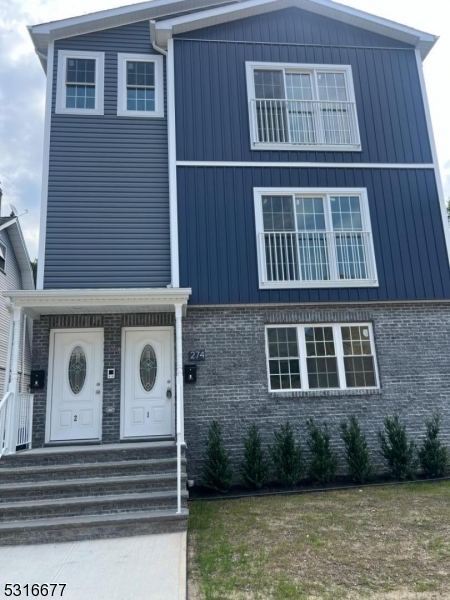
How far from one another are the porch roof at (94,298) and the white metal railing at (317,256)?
6.75 feet

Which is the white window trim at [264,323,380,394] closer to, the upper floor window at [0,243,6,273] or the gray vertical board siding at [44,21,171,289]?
the gray vertical board siding at [44,21,171,289]

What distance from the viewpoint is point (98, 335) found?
7922 millimetres

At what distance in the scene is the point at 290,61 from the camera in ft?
31.3

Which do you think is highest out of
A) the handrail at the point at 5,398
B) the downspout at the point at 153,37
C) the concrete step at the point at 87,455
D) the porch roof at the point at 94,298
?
the downspout at the point at 153,37

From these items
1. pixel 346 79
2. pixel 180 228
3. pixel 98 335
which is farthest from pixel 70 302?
pixel 346 79

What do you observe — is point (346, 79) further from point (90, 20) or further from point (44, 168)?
point (44, 168)

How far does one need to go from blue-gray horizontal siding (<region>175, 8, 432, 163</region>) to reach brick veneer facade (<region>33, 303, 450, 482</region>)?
10.8 feet

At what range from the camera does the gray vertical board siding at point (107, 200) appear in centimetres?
820

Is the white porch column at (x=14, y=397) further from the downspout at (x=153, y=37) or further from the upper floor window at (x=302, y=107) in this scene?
the downspout at (x=153, y=37)

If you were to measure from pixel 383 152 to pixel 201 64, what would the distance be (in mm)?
4264

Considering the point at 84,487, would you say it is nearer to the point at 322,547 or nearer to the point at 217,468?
the point at 217,468

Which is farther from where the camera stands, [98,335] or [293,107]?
[293,107]

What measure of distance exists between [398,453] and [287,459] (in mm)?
1916

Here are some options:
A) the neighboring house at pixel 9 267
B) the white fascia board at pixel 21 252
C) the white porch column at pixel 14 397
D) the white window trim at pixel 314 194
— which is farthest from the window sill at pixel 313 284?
the white fascia board at pixel 21 252
